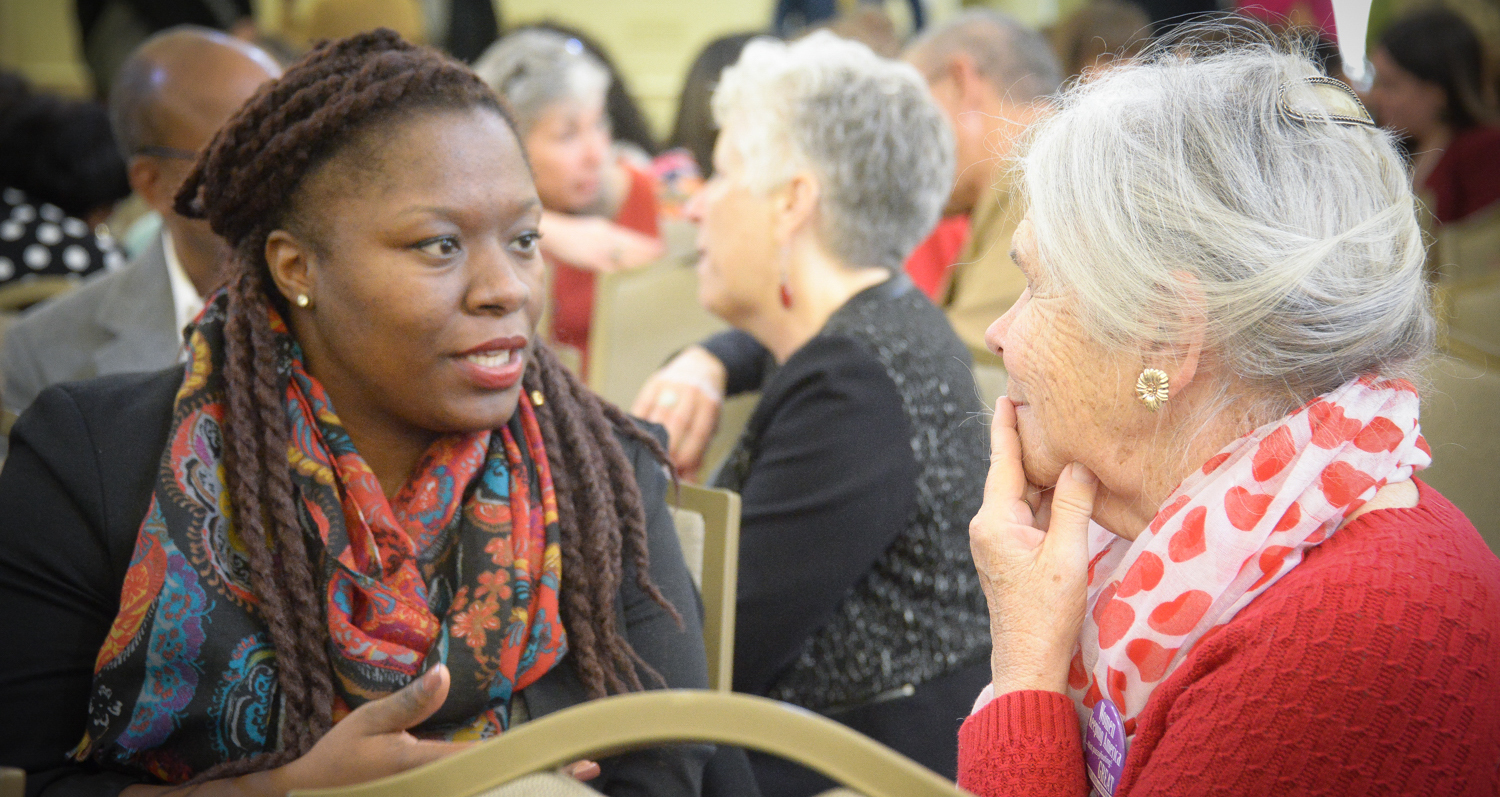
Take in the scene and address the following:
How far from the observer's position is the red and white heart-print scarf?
3.48ft

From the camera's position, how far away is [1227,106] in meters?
1.13

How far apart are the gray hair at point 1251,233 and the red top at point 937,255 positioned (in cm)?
214

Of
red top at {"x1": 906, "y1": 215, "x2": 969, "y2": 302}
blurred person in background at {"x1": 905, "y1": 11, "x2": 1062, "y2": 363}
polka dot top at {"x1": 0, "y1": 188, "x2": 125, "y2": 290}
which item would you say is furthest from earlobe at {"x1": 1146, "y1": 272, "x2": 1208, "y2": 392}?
polka dot top at {"x1": 0, "y1": 188, "x2": 125, "y2": 290}

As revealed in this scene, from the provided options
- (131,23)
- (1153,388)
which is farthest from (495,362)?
(131,23)

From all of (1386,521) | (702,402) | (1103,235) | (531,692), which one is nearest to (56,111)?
(702,402)

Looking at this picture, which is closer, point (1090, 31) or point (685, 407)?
point (685, 407)

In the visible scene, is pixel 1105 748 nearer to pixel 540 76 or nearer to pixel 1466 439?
pixel 1466 439

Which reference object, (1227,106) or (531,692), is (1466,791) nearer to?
(1227,106)

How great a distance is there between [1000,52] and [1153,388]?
2.48 metres

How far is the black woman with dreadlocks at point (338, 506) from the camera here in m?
1.28

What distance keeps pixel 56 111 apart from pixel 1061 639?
4.37 metres

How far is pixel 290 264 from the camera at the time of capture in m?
1.45

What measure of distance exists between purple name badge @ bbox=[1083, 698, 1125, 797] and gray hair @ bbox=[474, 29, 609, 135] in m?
2.88

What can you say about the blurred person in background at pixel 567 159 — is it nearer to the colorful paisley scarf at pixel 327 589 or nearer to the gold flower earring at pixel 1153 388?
the colorful paisley scarf at pixel 327 589
